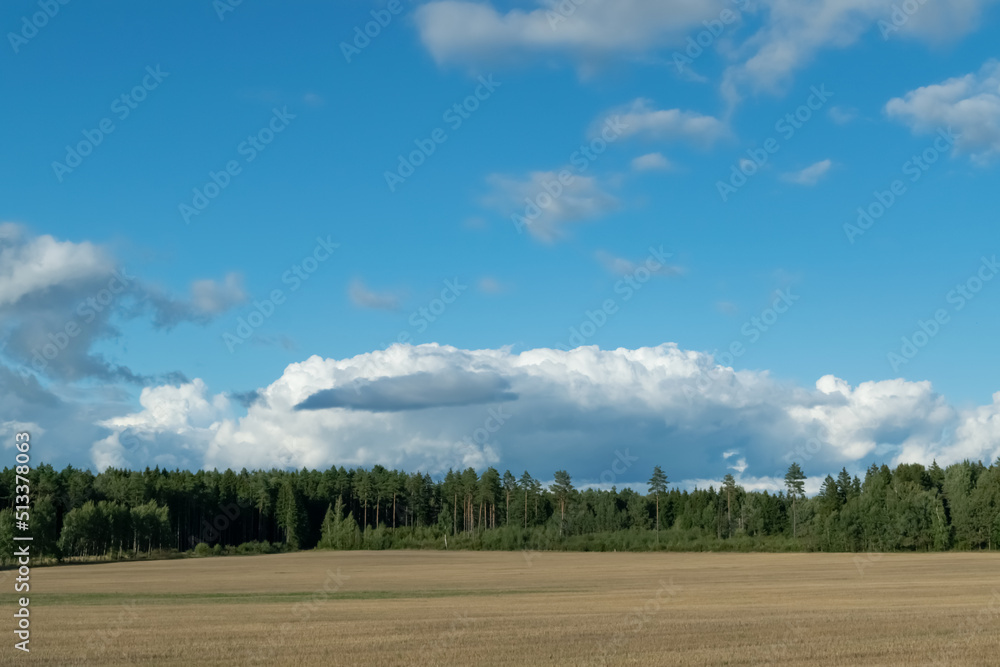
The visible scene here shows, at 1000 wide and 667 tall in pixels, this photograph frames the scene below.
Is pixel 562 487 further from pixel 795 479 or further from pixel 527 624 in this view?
pixel 527 624

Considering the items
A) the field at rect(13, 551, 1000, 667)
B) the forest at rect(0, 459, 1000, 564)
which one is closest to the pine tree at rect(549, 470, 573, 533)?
the forest at rect(0, 459, 1000, 564)

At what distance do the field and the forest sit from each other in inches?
2853

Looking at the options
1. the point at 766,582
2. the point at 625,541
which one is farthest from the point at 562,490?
the point at 766,582

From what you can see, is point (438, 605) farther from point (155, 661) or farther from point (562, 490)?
point (562, 490)

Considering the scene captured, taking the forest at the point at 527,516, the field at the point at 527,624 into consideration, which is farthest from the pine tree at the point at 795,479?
the field at the point at 527,624

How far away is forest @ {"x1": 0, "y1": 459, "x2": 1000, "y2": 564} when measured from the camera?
137375mm

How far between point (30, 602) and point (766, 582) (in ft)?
169

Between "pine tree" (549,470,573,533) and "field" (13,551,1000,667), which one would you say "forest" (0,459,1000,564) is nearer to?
"pine tree" (549,470,573,533)

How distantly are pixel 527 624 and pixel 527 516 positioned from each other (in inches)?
6386

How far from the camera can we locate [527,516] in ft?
640

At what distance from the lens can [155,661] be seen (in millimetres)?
25797

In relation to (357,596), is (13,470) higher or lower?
higher

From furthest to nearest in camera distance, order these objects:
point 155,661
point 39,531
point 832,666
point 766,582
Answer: point 39,531
point 766,582
point 155,661
point 832,666

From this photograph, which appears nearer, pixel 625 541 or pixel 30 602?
pixel 30 602
